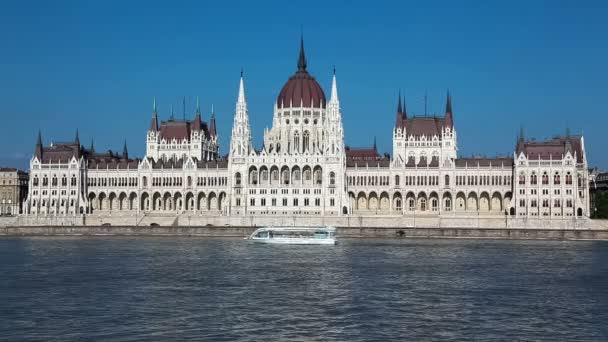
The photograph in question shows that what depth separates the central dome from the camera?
13638 cm

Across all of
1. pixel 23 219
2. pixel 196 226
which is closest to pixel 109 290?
pixel 196 226

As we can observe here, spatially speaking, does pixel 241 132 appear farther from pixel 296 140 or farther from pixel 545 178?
pixel 545 178

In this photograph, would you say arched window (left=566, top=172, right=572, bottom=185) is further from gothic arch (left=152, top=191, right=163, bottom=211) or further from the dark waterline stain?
gothic arch (left=152, top=191, right=163, bottom=211)

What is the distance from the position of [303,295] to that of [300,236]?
51066 millimetres

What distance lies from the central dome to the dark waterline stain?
5635 centimetres

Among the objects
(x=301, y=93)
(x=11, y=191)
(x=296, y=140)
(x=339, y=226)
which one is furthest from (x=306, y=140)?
(x=11, y=191)

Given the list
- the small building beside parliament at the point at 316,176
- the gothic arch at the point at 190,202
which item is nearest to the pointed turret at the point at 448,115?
the small building beside parliament at the point at 316,176

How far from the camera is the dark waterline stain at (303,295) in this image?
38.0 metres

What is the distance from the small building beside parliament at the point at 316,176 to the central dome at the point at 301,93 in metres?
0.20

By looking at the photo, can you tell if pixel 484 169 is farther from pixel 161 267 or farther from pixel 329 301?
pixel 329 301

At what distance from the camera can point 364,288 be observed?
172 feet

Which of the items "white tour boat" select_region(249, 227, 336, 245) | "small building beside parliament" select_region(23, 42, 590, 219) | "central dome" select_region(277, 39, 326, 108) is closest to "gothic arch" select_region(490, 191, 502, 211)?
"small building beside parliament" select_region(23, 42, 590, 219)

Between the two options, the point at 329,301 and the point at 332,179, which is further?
the point at 332,179

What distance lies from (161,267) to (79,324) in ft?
82.7
